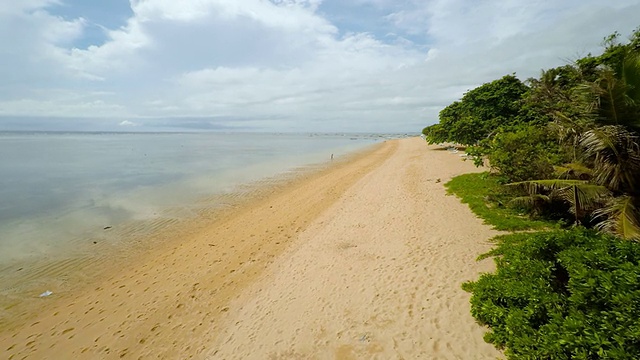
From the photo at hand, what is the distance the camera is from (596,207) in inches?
334

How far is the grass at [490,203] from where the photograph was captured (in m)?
9.89

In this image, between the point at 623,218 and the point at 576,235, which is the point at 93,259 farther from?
the point at 623,218

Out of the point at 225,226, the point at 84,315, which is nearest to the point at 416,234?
the point at 225,226

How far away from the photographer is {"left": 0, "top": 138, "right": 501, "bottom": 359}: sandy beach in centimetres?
586

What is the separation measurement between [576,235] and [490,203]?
7.90 m

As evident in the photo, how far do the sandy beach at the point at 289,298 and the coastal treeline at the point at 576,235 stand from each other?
817 mm

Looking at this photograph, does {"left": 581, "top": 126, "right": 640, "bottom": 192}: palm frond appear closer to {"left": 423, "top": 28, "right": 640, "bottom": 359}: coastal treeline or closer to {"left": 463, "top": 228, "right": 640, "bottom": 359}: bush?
{"left": 423, "top": 28, "right": 640, "bottom": 359}: coastal treeline

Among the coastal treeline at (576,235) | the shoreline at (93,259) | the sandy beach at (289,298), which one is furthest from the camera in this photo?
the shoreline at (93,259)

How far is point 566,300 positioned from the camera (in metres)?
4.55

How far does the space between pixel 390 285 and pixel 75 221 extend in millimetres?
16976

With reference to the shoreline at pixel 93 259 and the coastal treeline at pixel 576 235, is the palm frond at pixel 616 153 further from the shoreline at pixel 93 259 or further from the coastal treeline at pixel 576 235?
the shoreline at pixel 93 259

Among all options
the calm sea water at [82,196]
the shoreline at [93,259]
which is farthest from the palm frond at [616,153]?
the calm sea water at [82,196]

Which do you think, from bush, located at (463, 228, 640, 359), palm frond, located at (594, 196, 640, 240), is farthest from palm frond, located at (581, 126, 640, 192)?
bush, located at (463, 228, 640, 359)

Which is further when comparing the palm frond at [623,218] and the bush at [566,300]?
the palm frond at [623,218]
